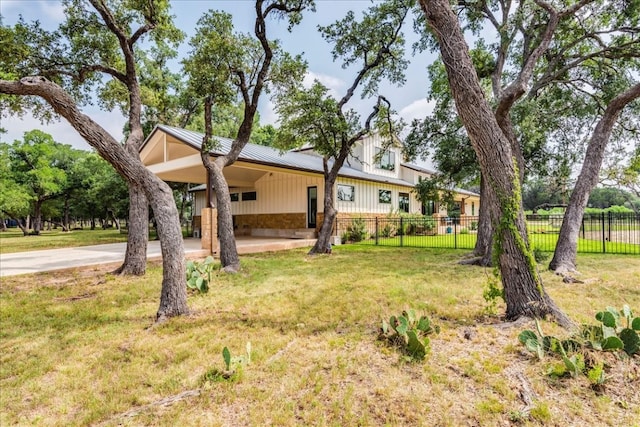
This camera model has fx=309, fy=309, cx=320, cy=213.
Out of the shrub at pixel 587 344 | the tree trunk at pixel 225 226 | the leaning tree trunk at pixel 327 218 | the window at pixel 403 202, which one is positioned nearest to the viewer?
the shrub at pixel 587 344

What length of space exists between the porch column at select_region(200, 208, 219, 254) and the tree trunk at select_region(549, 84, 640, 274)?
31.2 feet

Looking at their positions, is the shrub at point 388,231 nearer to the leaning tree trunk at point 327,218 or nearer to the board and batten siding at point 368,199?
the board and batten siding at point 368,199

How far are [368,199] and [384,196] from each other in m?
1.63

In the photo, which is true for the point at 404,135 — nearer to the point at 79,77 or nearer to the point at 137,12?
the point at 137,12

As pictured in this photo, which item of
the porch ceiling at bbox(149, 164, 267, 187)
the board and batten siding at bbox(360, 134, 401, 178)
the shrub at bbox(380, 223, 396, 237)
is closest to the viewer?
the porch ceiling at bbox(149, 164, 267, 187)

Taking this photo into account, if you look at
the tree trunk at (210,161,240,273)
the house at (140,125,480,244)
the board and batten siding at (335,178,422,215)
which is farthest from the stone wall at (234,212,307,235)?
the tree trunk at (210,161,240,273)

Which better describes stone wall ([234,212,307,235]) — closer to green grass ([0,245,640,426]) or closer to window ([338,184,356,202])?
window ([338,184,356,202])

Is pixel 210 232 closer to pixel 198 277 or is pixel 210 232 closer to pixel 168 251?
pixel 198 277

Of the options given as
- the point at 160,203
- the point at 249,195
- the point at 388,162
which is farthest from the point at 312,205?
the point at 160,203

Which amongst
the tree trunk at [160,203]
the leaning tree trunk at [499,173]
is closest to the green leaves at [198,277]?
the tree trunk at [160,203]

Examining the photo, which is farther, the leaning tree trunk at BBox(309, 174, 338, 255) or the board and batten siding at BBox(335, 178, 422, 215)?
the board and batten siding at BBox(335, 178, 422, 215)

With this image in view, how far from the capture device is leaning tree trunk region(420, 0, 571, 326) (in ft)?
12.7

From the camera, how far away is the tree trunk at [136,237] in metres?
7.48

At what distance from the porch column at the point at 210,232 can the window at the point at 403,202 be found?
42.5ft
